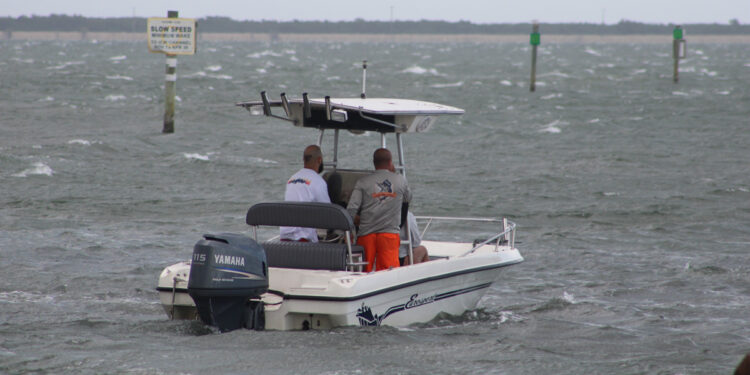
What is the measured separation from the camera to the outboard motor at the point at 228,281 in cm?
836

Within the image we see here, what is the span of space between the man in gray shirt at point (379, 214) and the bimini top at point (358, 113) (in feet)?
1.34

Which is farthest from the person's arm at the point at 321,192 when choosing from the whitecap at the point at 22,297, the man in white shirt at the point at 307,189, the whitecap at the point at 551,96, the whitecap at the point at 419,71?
the whitecap at the point at 419,71

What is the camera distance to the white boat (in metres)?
8.60

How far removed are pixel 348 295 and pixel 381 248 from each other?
902mm

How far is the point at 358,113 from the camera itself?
966 centimetres

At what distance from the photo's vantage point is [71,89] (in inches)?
1742

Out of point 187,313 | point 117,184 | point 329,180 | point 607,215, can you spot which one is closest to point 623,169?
point 607,215

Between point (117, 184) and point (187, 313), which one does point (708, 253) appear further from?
point (117, 184)

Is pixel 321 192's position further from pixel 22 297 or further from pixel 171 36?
pixel 171 36

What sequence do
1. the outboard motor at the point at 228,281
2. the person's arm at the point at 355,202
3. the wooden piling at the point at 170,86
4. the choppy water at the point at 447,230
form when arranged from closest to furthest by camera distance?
the outboard motor at the point at 228,281 < the choppy water at the point at 447,230 < the person's arm at the point at 355,202 < the wooden piling at the point at 170,86

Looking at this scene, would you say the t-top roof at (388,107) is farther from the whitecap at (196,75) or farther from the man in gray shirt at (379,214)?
the whitecap at (196,75)

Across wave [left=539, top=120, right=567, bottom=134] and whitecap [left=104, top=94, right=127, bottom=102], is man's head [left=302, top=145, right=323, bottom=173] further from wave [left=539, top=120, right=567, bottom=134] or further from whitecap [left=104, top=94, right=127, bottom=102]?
whitecap [left=104, top=94, right=127, bottom=102]

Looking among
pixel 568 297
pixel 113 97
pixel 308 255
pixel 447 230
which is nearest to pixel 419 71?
pixel 113 97

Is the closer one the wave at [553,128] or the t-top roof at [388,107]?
the t-top roof at [388,107]
